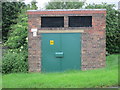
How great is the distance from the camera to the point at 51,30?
11711 mm

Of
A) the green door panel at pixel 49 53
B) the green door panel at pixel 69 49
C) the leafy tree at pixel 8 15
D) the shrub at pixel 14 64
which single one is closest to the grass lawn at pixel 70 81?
the shrub at pixel 14 64

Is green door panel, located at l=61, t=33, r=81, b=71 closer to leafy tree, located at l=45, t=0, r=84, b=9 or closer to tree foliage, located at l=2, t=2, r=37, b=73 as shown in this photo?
tree foliage, located at l=2, t=2, r=37, b=73

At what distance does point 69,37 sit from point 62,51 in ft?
2.39

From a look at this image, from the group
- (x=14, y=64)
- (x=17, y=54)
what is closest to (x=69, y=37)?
(x=17, y=54)

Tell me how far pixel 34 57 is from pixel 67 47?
165 cm

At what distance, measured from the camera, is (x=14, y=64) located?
1177 centimetres

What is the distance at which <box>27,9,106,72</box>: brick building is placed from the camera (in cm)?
1168

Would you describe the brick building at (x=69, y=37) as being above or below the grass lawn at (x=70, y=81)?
above

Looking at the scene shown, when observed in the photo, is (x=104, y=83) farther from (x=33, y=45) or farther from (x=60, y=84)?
(x=33, y=45)

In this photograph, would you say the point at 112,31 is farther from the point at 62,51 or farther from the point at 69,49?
the point at 62,51

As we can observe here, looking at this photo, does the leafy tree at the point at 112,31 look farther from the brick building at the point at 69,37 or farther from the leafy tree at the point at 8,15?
the leafy tree at the point at 8,15

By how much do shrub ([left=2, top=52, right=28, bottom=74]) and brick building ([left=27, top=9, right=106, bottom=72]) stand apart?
20.6 inches

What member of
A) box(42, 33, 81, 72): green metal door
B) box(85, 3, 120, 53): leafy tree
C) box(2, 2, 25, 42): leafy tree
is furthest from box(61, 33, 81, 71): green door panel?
box(2, 2, 25, 42): leafy tree

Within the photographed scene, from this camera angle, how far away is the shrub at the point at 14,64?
463 inches
